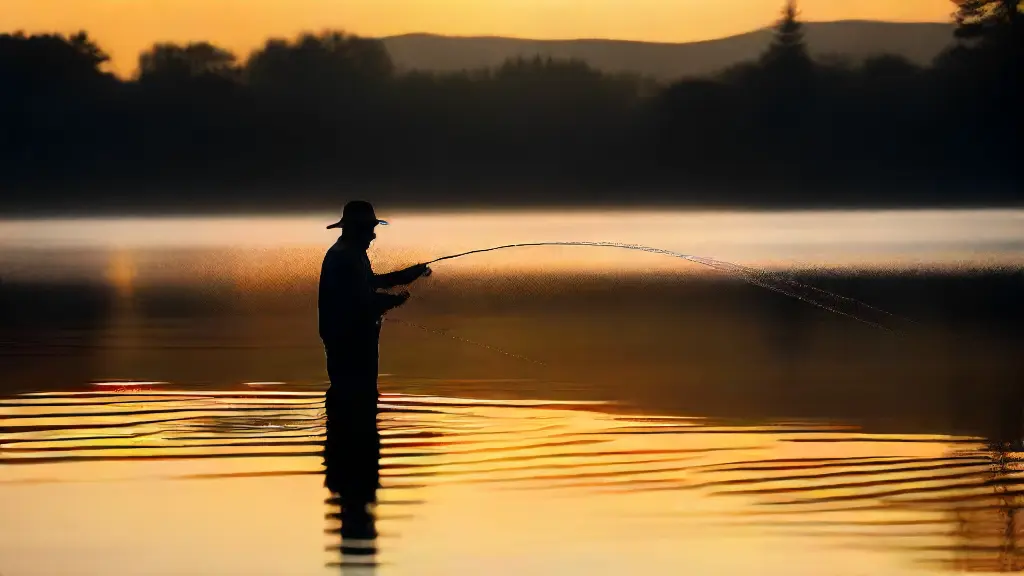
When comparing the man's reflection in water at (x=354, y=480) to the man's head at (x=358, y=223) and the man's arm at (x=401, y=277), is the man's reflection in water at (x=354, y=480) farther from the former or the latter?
the man's head at (x=358, y=223)

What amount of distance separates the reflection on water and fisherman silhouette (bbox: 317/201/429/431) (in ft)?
0.91

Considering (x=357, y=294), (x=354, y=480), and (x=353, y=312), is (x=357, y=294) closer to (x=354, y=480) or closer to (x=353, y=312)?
(x=353, y=312)

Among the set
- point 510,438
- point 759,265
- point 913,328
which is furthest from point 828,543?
point 759,265

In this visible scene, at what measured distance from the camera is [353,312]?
11938 mm

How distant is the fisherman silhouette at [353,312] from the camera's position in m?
11.9

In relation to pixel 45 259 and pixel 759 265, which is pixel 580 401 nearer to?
pixel 759 265

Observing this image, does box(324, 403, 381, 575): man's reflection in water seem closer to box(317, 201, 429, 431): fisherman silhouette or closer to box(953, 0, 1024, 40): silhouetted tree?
box(317, 201, 429, 431): fisherman silhouette

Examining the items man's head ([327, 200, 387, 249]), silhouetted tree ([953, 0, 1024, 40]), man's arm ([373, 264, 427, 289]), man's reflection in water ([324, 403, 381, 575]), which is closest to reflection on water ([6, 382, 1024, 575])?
man's reflection in water ([324, 403, 381, 575])

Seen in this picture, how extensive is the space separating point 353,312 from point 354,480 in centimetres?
161

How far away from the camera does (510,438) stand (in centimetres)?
1233

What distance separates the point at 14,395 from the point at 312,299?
1985cm

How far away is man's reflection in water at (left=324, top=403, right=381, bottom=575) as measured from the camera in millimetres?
8859

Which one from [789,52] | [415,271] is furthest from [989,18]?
[415,271]

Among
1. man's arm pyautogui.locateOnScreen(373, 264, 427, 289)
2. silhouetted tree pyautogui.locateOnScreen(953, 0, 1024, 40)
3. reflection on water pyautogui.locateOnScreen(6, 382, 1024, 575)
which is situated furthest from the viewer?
silhouetted tree pyautogui.locateOnScreen(953, 0, 1024, 40)
